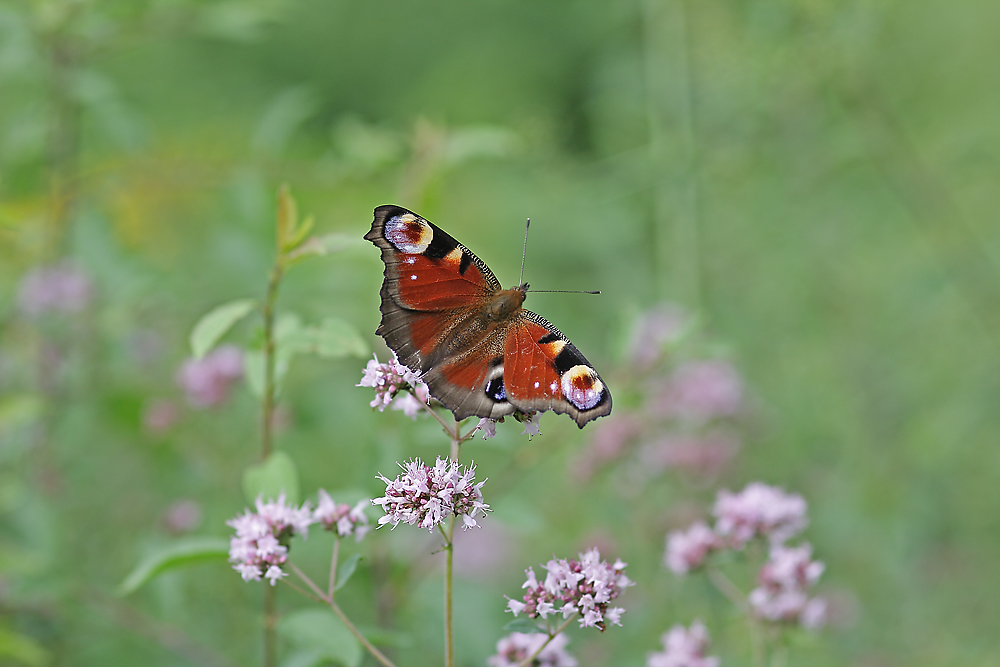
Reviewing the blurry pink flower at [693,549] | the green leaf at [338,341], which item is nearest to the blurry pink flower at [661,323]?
the blurry pink flower at [693,549]

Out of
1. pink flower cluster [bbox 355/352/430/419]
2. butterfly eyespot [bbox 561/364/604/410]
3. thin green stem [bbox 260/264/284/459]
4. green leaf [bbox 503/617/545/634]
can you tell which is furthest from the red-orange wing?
thin green stem [bbox 260/264/284/459]

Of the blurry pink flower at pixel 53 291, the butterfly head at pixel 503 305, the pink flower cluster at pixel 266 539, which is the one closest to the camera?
the pink flower cluster at pixel 266 539

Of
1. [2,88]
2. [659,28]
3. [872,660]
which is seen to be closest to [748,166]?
[659,28]

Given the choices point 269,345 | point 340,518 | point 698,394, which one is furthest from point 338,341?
point 698,394

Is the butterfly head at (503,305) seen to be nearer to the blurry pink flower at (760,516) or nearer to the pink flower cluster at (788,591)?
the blurry pink flower at (760,516)

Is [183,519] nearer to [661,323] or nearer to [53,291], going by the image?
[53,291]

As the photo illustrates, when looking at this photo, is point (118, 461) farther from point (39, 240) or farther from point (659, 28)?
point (659, 28)
